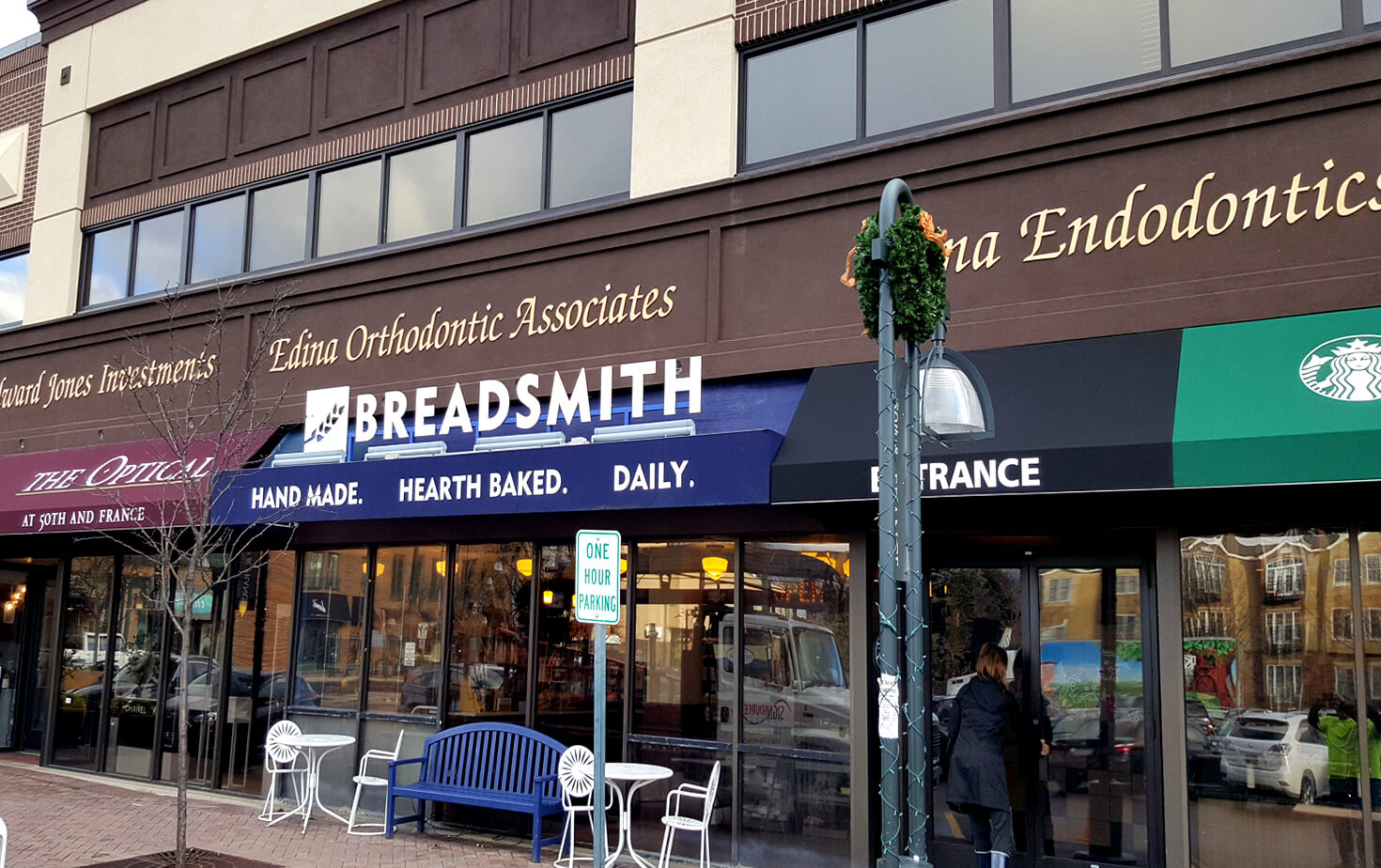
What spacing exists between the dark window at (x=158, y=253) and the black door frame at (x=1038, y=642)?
10.5 meters

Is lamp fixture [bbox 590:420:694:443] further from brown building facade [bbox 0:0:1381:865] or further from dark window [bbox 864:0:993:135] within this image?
dark window [bbox 864:0:993:135]

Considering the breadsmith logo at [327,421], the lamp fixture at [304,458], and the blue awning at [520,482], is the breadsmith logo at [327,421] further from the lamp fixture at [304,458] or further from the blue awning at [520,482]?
the blue awning at [520,482]

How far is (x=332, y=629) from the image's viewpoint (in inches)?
481

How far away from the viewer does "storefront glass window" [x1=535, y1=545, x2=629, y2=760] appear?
1048 centimetres

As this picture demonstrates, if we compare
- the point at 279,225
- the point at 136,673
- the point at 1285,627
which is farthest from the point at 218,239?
the point at 1285,627

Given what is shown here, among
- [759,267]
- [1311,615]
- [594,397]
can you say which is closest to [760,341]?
[759,267]

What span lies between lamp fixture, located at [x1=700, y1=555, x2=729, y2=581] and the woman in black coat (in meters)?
2.37

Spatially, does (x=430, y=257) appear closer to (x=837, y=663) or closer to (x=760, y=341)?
(x=760, y=341)

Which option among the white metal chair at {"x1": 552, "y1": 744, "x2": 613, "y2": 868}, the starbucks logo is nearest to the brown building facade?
the starbucks logo

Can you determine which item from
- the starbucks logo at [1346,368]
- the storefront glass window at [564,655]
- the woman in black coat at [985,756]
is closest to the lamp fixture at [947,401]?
the starbucks logo at [1346,368]

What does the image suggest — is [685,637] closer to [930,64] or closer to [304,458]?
[304,458]

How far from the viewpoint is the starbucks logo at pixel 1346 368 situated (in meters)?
6.60

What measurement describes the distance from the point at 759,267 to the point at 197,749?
8706 mm

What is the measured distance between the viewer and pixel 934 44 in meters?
9.41
